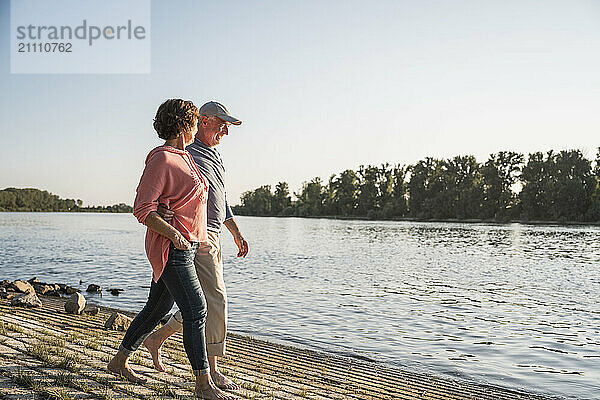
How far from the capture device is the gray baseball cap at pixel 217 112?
5121 millimetres

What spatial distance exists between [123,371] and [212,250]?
4.36 feet

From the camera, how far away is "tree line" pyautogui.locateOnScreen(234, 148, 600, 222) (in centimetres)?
9556

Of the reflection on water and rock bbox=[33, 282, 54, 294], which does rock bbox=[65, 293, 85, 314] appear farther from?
rock bbox=[33, 282, 54, 294]

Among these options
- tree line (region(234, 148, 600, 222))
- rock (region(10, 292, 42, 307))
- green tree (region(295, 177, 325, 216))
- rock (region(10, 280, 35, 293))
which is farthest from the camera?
green tree (region(295, 177, 325, 216))

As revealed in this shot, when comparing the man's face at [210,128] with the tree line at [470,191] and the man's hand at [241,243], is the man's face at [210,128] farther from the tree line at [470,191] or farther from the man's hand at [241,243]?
the tree line at [470,191]

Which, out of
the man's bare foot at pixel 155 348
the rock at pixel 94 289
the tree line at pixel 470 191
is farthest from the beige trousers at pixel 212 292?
the tree line at pixel 470 191

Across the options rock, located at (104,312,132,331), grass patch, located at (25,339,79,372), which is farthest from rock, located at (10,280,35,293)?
grass patch, located at (25,339,79,372)

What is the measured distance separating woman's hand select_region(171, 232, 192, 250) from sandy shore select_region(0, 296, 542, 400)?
1.28 metres

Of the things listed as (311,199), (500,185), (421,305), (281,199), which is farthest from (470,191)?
(421,305)

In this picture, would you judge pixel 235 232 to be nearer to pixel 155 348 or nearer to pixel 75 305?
pixel 155 348

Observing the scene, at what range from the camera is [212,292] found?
4.88 m

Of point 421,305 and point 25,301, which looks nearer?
point 25,301

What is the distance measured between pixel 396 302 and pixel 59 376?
41.3 feet

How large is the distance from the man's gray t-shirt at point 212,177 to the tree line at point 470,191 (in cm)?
9689
